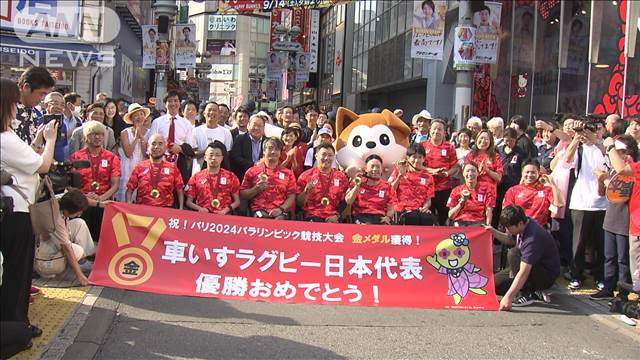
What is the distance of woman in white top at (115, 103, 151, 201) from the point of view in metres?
7.63

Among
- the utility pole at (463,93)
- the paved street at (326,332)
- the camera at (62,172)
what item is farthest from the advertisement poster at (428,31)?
the camera at (62,172)

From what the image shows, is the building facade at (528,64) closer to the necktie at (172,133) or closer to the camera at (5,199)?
the necktie at (172,133)

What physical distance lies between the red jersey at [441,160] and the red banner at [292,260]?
1937 mm

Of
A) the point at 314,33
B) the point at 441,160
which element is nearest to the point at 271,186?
the point at 441,160

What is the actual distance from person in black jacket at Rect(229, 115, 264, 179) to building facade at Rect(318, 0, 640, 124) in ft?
17.2

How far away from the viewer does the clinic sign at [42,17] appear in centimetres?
2069

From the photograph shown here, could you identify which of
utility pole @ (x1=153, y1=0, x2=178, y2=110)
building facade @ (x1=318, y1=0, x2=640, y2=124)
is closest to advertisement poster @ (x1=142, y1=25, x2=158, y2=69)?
utility pole @ (x1=153, y1=0, x2=178, y2=110)

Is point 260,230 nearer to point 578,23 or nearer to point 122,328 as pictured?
point 122,328

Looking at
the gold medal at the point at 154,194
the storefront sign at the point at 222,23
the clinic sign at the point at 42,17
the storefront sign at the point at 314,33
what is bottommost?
the gold medal at the point at 154,194

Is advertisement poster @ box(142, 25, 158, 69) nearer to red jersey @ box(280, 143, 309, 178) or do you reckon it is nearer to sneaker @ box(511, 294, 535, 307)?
red jersey @ box(280, 143, 309, 178)

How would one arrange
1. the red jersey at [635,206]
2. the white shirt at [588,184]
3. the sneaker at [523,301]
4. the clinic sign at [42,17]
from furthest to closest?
1. the clinic sign at [42,17]
2. the white shirt at [588,184]
3. the sneaker at [523,301]
4. the red jersey at [635,206]

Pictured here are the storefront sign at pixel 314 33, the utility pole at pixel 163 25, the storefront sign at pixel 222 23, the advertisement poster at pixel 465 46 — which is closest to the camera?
the advertisement poster at pixel 465 46

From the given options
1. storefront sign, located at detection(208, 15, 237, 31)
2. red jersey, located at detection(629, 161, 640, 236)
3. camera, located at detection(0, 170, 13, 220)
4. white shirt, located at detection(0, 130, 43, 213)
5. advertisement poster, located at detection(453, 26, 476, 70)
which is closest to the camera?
camera, located at detection(0, 170, 13, 220)

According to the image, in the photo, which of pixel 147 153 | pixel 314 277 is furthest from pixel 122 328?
pixel 147 153
